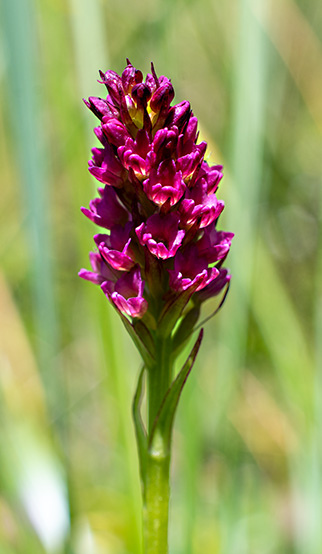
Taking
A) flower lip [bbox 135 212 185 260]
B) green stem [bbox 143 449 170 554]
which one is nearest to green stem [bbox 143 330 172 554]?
green stem [bbox 143 449 170 554]

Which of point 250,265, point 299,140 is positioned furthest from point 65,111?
point 299,140

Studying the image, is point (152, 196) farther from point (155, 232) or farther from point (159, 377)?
point (159, 377)

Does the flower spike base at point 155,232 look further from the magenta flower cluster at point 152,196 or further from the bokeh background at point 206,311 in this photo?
the bokeh background at point 206,311

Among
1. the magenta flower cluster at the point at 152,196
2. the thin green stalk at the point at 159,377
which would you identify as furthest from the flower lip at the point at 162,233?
the thin green stalk at the point at 159,377

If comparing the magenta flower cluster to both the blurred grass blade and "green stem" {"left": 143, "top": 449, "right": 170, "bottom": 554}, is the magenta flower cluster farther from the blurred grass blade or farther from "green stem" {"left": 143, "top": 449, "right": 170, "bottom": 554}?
the blurred grass blade

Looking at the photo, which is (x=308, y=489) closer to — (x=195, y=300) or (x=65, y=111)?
(x=195, y=300)

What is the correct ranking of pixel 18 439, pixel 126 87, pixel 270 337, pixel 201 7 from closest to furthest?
1. pixel 126 87
2. pixel 18 439
3. pixel 270 337
4. pixel 201 7

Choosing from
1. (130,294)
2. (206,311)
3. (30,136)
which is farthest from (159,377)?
(206,311)
